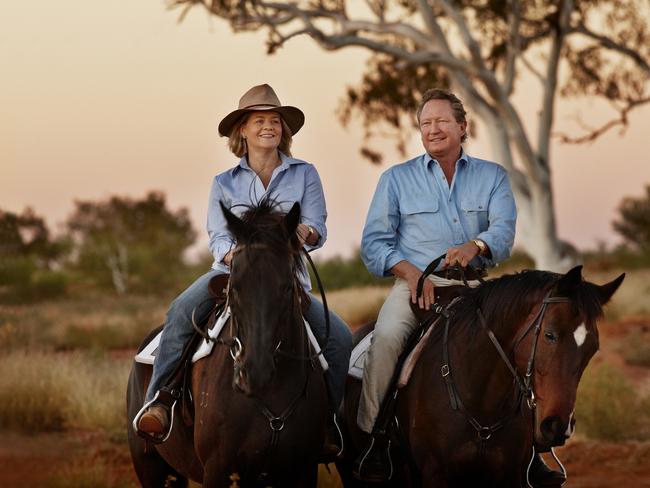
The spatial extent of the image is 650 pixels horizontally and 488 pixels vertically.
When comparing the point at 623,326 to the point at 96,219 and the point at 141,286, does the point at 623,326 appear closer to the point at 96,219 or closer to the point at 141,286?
the point at 141,286

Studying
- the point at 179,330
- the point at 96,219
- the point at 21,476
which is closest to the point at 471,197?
the point at 179,330

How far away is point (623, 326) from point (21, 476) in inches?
549

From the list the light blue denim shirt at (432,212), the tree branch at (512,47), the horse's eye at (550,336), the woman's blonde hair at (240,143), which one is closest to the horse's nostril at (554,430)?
the horse's eye at (550,336)

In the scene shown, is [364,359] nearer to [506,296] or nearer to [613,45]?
[506,296]

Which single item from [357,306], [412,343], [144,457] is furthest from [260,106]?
[357,306]

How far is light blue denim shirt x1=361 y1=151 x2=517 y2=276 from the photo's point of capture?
21.1 ft

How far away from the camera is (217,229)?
5.96m

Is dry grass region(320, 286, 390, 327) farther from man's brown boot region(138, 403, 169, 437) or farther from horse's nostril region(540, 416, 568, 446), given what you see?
horse's nostril region(540, 416, 568, 446)

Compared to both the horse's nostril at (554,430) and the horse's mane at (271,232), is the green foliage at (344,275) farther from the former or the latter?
the horse's nostril at (554,430)

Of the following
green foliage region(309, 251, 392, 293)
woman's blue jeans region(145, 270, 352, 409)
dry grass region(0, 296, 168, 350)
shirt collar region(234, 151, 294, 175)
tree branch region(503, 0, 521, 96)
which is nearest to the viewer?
woman's blue jeans region(145, 270, 352, 409)

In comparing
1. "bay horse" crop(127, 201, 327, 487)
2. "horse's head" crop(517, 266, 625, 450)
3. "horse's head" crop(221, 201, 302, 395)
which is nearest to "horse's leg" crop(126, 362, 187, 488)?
"bay horse" crop(127, 201, 327, 487)

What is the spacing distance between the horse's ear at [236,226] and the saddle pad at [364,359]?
1.39 metres

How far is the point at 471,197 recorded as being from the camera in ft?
21.3

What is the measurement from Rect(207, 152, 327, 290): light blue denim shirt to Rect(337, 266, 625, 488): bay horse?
0.90m
